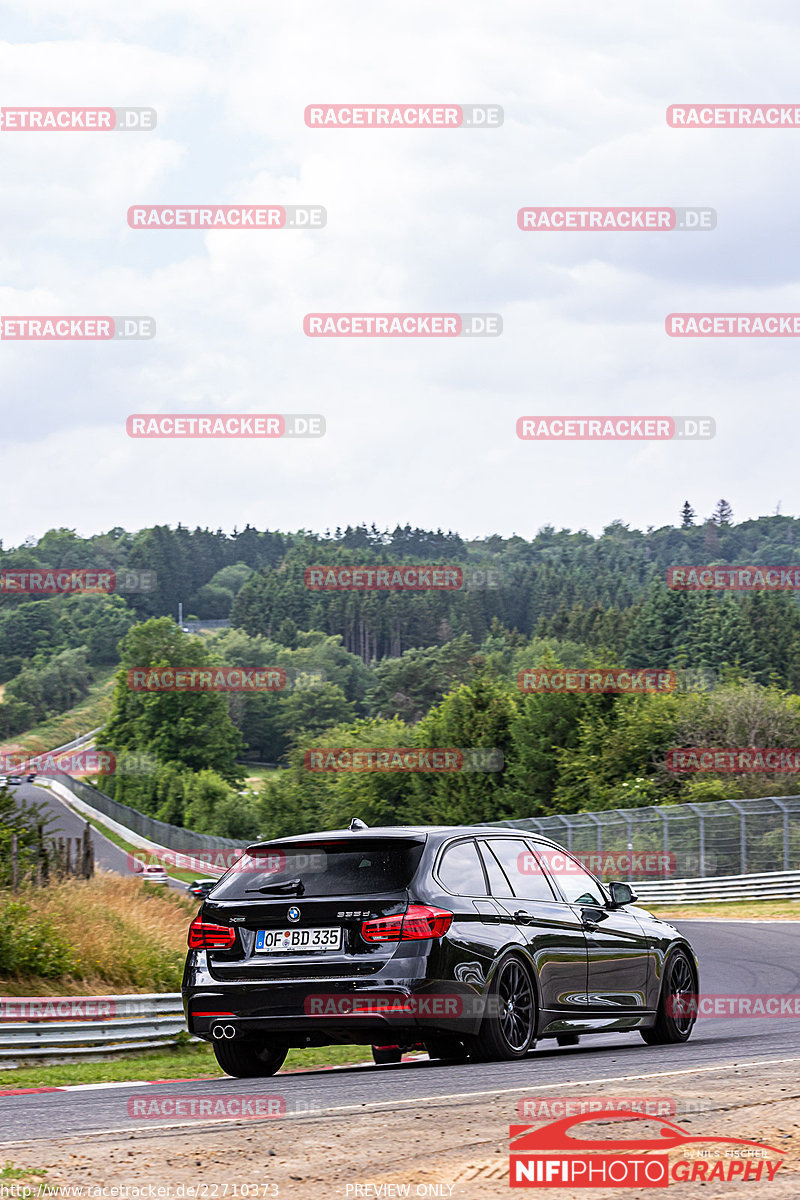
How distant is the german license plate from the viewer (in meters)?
8.81

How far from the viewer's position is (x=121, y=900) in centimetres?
1745

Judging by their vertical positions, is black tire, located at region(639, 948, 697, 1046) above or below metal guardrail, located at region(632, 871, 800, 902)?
above

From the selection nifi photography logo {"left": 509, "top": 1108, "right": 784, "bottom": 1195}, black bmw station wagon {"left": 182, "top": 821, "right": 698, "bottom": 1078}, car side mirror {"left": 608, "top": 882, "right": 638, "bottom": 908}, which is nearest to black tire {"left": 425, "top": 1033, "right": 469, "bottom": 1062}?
black bmw station wagon {"left": 182, "top": 821, "right": 698, "bottom": 1078}

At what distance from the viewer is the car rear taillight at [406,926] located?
873cm

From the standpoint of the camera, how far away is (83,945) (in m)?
14.4

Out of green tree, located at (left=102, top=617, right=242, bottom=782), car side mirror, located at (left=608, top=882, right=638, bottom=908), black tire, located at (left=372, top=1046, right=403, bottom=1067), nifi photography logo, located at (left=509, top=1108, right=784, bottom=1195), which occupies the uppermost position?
car side mirror, located at (left=608, top=882, right=638, bottom=908)

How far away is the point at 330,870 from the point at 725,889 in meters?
29.2

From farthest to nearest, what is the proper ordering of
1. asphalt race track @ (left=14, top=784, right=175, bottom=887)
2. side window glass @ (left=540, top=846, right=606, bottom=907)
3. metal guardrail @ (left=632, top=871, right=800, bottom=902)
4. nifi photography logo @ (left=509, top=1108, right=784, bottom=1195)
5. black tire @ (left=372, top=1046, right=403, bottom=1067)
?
asphalt race track @ (left=14, top=784, right=175, bottom=887)
metal guardrail @ (left=632, top=871, right=800, bottom=902)
side window glass @ (left=540, top=846, right=606, bottom=907)
black tire @ (left=372, top=1046, right=403, bottom=1067)
nifi photography logo @ (left=509, top=1108, right=784, bottom=1195)

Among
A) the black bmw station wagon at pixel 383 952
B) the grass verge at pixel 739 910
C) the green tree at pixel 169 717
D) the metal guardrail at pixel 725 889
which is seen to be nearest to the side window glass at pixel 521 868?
the black bmw station wagon at pixel 383 952

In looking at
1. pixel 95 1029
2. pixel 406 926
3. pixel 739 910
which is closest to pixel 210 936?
pixel 406 926

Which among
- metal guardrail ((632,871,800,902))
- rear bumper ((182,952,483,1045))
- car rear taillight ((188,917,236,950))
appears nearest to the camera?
rear bumper ((182,952,483,1045))

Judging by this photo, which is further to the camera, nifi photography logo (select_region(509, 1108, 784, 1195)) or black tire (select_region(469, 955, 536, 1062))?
black tire (select_region(469, 955, 536, 1062))

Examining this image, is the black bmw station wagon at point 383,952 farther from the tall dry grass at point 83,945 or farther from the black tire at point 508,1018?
the tall dry grass at point 83,945

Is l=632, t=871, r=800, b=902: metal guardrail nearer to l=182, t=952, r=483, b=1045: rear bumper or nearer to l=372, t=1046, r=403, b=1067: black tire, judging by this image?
l=372, t=1046, r=403, b=1067: black tire
